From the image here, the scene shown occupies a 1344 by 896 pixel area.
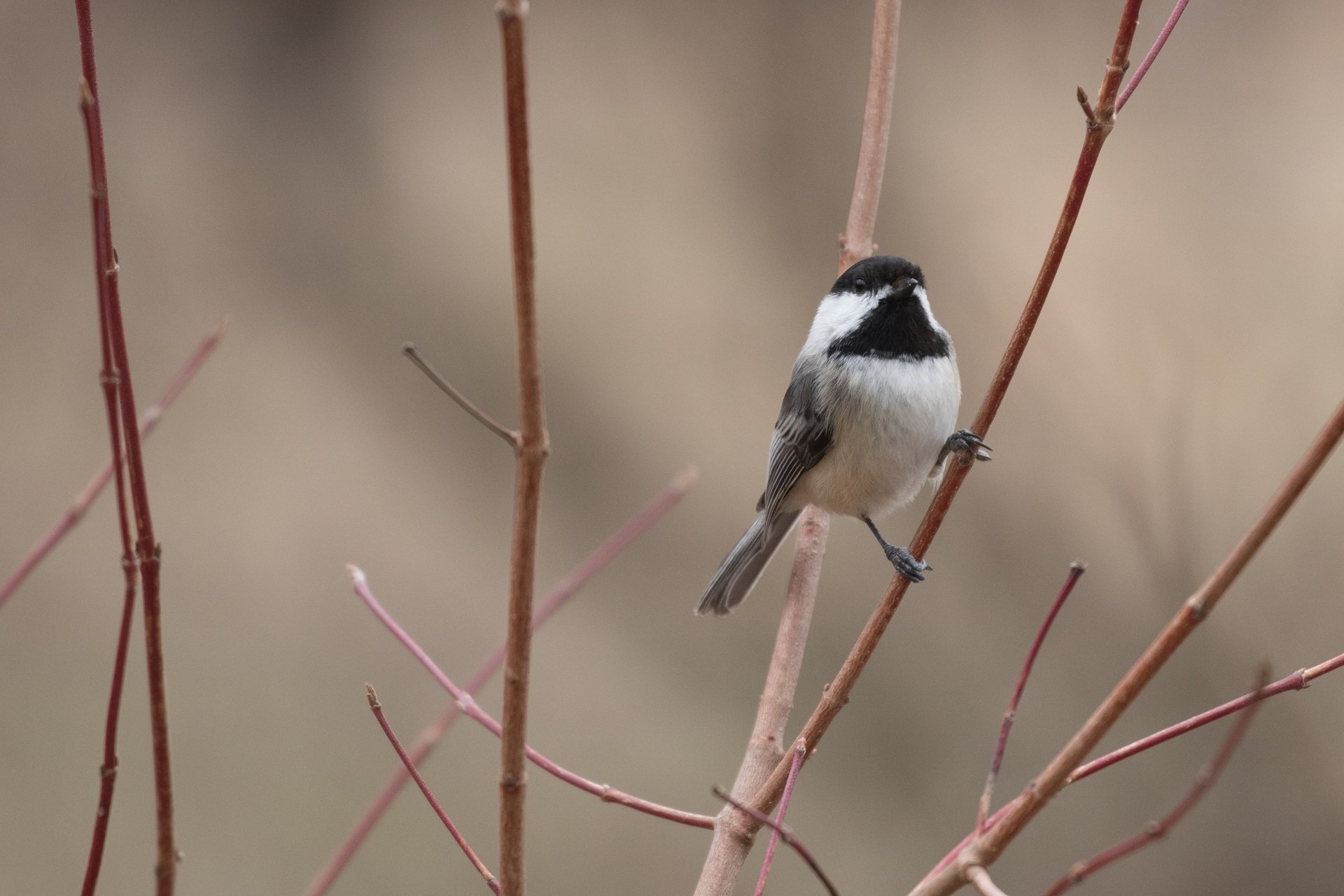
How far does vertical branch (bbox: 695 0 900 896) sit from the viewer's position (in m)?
0.92

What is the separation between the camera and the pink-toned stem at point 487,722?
0.81 meters

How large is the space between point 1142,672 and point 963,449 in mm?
463

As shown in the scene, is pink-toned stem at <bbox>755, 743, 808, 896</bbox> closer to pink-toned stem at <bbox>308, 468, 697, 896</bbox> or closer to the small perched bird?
pink-toned stem at <bbox>308, 468, 697, 896</bbox>

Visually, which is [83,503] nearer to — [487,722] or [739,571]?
[487,722]

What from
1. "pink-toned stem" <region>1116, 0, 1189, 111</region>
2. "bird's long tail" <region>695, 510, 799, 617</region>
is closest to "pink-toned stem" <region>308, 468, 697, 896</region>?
"pink-toned stem" <region>1116, 0, 1189, 111</region>

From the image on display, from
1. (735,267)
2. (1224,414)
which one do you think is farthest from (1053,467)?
(735,267)

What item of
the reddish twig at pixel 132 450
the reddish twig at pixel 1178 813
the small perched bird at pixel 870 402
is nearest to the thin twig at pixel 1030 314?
the reddish twig at pixel 1178 813

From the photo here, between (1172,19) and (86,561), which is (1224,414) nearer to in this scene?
(1172,19)

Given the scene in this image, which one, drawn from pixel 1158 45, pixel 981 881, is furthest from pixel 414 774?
pixel 1158 45

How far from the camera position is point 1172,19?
812 millimetres

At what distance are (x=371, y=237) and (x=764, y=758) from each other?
256 centimetres

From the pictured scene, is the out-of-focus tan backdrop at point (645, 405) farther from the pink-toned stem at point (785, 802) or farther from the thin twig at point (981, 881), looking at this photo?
the thin twig at point (981, 881)

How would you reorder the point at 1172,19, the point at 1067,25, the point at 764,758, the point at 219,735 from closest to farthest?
1. the point at 1172,19
2. the point at 764,758
3. the point at 219,735
4. the point at 1067,25

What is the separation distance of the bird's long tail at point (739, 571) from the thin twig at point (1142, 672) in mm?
1167
